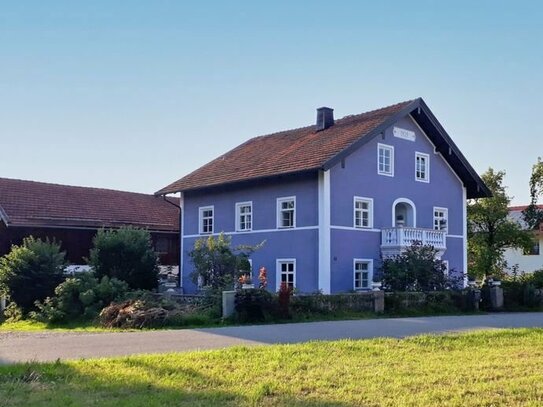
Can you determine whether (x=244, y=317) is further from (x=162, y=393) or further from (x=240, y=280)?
(x=162, y=393)

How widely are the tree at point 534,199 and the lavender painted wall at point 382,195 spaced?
6.53 meters

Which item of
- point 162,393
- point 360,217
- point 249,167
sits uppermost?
point 249,167

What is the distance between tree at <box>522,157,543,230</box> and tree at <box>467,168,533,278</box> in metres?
0.67

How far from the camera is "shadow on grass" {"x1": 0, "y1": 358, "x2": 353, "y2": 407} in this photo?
7.48 metres

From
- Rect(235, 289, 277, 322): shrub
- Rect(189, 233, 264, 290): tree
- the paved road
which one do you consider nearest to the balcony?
Rect(189, 233, 264, 290): tree

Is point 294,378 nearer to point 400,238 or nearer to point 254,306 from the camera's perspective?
point 254,306

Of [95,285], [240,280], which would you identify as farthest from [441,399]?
[95,285]

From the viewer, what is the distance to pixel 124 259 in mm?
25312

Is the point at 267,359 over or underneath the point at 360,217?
underneath

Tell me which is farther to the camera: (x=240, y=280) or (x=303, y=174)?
(x=303, y=174)

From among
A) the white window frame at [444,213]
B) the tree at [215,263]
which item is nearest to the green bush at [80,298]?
the tree at [215,263]

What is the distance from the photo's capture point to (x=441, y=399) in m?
7.67

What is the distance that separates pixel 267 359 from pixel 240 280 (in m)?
10.5

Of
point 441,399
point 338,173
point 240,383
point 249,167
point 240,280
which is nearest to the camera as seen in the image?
point 441,399
